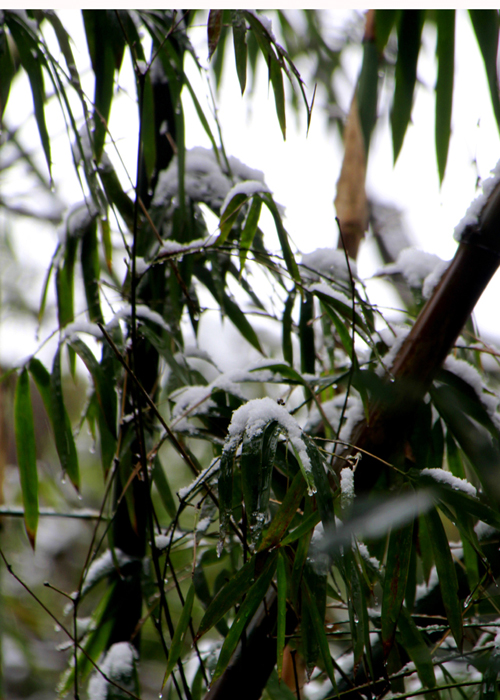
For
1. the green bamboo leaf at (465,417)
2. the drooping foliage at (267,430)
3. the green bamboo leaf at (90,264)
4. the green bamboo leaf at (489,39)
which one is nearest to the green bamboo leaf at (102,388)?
the drooping foliage at (267,430)

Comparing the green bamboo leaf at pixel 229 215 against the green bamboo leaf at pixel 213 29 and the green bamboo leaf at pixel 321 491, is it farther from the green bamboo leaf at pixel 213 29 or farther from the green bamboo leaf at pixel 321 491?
the green bamboo leaf at pixel 321 491

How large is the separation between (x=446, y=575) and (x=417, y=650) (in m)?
0.06

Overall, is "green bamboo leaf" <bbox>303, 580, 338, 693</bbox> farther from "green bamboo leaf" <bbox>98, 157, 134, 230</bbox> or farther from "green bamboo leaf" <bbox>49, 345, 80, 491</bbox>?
"green bamboo leaf" <bbox>98, 157, 134, 230</bbox>

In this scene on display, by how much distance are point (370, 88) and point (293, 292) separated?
259mm

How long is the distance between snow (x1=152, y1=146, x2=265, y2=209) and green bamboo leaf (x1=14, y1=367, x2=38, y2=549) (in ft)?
0.99

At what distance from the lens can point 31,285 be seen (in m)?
2.13

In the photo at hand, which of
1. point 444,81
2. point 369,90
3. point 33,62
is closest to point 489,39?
point 444,81

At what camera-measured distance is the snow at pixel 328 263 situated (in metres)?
0.65

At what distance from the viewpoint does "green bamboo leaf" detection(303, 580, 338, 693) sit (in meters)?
0.36

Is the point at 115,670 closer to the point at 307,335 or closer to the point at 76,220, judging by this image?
the point at 307,335

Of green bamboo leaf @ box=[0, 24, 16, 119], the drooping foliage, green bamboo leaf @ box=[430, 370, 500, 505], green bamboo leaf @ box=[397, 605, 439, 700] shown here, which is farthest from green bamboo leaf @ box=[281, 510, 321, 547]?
green bamboo leaf @ box=[0, 24, 16, 119]

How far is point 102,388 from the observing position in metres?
0.56

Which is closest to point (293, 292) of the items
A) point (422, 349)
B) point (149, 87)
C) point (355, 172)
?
point (422, 349)

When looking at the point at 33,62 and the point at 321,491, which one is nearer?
the point at 321,491
